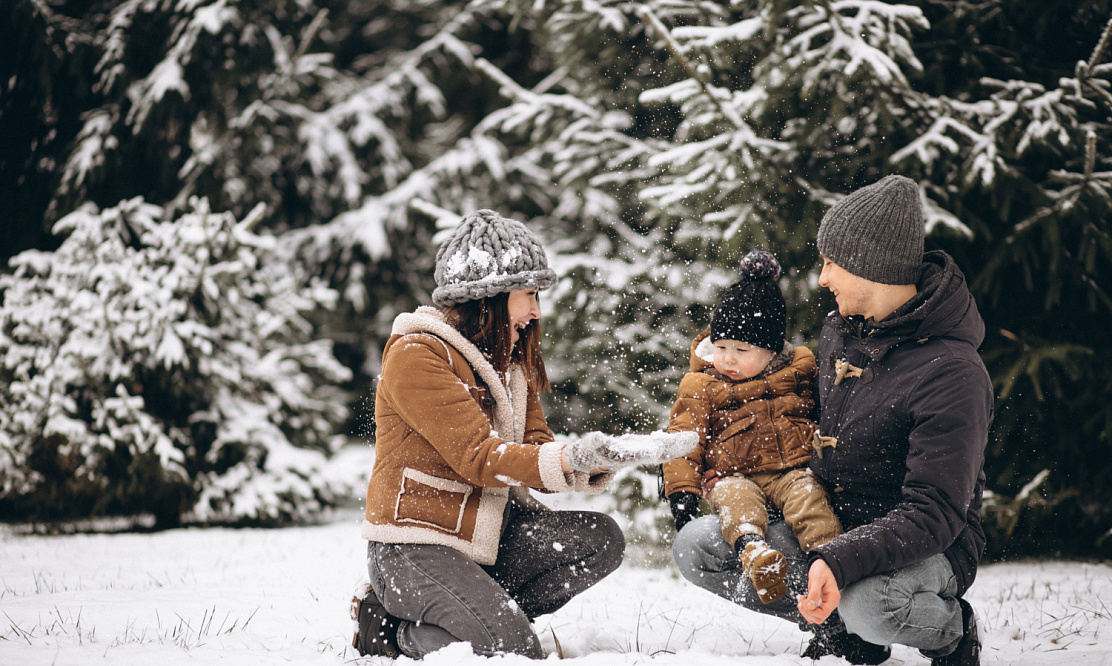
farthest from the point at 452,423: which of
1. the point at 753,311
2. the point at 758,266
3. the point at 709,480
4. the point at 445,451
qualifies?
the point at 758,266

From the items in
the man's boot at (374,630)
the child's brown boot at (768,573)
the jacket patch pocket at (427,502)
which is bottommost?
the man's boot at (374,630)

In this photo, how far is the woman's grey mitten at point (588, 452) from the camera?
7.67 ft

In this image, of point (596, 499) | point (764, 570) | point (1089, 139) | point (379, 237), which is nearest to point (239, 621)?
point (764, 570)

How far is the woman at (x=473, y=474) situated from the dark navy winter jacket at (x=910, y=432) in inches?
23.2

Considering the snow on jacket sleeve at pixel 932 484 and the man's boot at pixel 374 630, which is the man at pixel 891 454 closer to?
the snow on jacket sleeve at pixel 932 484

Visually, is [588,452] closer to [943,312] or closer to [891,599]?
[891,599]

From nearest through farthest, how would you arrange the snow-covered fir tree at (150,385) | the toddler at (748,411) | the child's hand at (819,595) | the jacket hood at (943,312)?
the child's hand at (819,595) < the jacket hood at (943,312) < the toddler at (748,411) < the snow-covered fir tree at (150,385)

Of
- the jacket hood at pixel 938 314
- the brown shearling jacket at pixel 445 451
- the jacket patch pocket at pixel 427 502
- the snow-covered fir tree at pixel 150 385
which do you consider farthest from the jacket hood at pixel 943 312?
the snow-covered fir tree at pixel 150 385

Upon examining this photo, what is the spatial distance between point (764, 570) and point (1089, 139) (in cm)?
290

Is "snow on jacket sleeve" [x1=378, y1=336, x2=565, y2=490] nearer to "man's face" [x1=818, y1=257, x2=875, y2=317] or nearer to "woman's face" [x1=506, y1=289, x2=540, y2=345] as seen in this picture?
"woman's face" [x1=506, y1=289, x2=540, y2=345]

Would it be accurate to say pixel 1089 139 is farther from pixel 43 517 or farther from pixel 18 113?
pixel 18 113

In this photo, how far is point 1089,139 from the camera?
3.66 metres

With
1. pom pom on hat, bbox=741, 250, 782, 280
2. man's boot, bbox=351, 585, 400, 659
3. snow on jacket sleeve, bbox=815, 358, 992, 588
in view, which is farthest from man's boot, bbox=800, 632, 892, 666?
man's boot, bbox=351, 585, 400, 659

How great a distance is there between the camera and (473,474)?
8.15 ft
